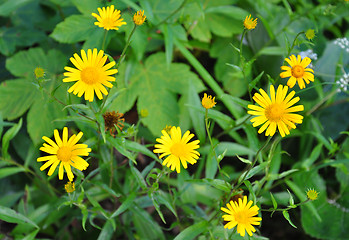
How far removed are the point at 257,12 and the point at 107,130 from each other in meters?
1.12

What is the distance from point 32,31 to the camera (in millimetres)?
1636

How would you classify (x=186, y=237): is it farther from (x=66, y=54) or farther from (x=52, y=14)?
(x=52, y=14)

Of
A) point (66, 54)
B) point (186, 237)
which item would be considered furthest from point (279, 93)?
point (66, 54)

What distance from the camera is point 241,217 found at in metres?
0.84

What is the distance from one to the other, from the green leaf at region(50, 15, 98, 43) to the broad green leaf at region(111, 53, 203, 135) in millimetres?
261

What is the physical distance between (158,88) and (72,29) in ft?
1.42

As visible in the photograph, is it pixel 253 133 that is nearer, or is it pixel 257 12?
pixel 253 133

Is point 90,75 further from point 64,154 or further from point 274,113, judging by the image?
point 274,113

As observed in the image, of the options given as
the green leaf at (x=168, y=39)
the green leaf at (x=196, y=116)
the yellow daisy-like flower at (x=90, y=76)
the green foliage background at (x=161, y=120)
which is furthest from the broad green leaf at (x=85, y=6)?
the yellow daisy-like flower at (x=90, y=76)

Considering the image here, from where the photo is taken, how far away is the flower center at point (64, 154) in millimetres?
835

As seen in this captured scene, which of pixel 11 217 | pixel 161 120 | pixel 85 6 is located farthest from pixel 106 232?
pixel 85 6

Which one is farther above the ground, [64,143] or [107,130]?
[107,130]

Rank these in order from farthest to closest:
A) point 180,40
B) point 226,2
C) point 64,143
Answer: point 226,2 < point 180,40 < point 64,143

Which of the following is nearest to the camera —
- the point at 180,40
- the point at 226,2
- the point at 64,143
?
the point at 64,143
